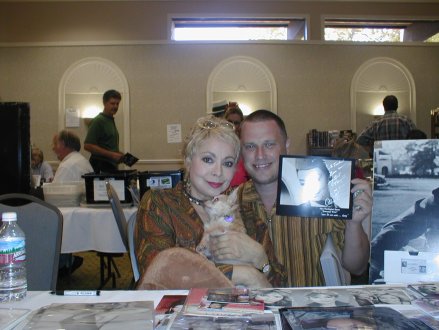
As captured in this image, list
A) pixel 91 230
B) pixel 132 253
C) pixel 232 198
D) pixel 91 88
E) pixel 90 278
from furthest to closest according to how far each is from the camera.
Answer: pixel 91 88, pixel 90 278, pixel 91 230, pixel 132 253, pixel 232 198

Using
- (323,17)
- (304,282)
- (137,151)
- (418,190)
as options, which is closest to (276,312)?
(418,190)

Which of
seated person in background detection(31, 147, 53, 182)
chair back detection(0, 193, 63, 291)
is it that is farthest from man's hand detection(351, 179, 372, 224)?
seated person in background detection(31, 147, 53, 182)

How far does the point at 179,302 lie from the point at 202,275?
146 mm

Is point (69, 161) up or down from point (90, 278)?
up

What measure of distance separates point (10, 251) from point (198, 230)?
60 centimetres

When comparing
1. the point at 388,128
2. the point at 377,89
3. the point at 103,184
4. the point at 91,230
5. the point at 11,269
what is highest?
the point at 377,89

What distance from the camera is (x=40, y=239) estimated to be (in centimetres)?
190

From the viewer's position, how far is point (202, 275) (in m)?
1.16

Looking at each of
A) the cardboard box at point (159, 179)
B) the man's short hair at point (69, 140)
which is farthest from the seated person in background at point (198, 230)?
the man's short hair at point (69, 140)

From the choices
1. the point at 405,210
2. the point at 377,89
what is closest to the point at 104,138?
the point at 405,210

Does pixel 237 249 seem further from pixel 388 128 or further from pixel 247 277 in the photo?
pixel 388 128

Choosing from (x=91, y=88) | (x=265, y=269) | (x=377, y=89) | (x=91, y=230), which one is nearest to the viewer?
(x=265, y=269)

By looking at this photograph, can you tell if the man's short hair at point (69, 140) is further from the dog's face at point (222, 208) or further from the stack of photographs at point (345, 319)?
the stack of photographs at point (345, 319)

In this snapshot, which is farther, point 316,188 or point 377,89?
point 377,89
